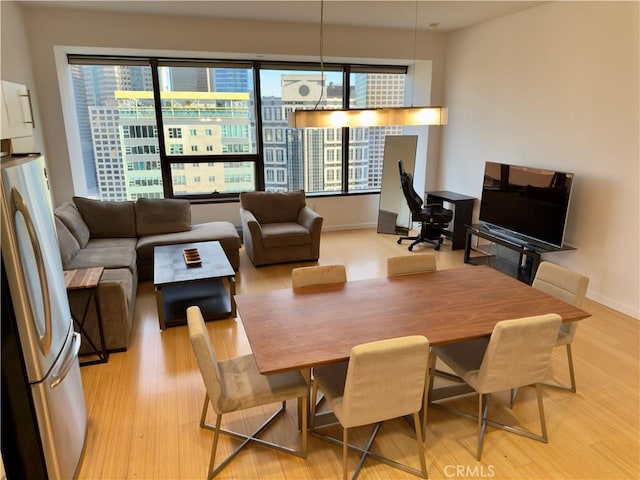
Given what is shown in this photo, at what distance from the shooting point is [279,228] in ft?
17.5

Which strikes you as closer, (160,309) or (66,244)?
(160,309)

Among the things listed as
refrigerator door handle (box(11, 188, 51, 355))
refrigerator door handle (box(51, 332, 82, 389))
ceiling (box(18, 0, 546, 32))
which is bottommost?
refrigerator door handle (box(51, 332, 82, 389))

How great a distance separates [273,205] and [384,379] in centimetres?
398

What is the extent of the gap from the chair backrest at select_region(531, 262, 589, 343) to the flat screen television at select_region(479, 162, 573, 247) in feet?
5.10

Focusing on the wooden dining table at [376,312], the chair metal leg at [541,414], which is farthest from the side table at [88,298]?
the chair metal leg at [541,414]

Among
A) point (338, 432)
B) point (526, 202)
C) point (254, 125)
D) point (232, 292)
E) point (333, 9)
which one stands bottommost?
point (338, 432)

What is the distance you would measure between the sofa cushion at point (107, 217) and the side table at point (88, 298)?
1803mm

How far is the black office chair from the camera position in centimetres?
581

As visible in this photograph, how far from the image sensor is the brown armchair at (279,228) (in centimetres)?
514

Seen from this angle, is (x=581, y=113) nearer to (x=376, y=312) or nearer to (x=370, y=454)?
(x=376, y=312)

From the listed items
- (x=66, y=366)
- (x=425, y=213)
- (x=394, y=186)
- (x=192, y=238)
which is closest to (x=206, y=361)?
(x=66, y=366)

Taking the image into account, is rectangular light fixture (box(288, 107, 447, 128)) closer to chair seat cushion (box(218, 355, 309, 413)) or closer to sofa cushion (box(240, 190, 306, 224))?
chair seat cushion (box(218, 355, 309, 413))

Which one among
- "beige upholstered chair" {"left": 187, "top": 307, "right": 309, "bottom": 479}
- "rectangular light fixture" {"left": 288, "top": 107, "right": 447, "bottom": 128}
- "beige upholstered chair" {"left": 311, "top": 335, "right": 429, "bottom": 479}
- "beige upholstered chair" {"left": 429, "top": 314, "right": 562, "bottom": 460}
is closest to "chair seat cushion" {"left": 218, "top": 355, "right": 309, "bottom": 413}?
"beige upholstered chair" {"left": 187, "top": 307, "right": 309, "bottom": 479}

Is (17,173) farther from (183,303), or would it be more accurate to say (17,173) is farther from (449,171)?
(449,171)
